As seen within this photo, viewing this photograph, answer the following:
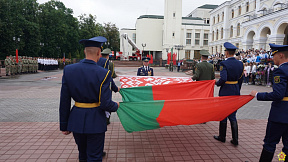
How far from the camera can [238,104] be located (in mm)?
3756

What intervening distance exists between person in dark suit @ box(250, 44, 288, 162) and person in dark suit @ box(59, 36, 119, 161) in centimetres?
236

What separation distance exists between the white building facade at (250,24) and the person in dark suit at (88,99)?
27991 millimetres

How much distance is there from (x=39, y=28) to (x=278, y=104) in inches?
1648

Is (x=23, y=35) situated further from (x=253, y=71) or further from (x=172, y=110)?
(x=172, y=110)

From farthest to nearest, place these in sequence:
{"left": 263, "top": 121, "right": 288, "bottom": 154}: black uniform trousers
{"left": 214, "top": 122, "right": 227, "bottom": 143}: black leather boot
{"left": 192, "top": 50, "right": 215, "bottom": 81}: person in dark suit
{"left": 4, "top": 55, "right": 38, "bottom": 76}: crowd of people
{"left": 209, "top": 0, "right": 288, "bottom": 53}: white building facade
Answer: {"left": 209, "top": 0, "right": 288, "bottom": 53}: white building facade
{"left": 4, "top": 55, "right": 38, "bottom": 76}: crowd of people
{"left": 192, "top": 50, "right": 215, "bottom": 81}: person in dark suit
{"left": 214, "top": 122, "right": 227, "bottom": 143}: black leather boot
{"left": 263, "top": 121, "right": 288, "bottom": 154}: black uniform trousers

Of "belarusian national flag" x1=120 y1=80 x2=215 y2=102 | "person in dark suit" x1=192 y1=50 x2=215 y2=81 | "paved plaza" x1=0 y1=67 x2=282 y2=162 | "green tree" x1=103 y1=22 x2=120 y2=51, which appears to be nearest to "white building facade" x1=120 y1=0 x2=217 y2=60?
"green tree" x1=103 y1=22 x2=120 y2=51

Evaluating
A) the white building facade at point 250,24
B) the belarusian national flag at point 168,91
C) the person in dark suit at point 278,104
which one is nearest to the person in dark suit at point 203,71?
the belarusian national flag at point 168,91

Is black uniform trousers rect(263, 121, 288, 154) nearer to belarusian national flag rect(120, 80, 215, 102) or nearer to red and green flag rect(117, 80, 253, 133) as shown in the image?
red and green flag rect(117, 80, 253, 133)

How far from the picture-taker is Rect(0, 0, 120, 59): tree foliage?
30594 millimetres

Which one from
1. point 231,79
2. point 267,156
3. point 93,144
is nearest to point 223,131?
point 231,79

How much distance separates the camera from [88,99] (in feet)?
8.04

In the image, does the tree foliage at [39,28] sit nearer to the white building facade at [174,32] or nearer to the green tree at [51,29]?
the green tree at [51,29]

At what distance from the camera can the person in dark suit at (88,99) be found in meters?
2.42

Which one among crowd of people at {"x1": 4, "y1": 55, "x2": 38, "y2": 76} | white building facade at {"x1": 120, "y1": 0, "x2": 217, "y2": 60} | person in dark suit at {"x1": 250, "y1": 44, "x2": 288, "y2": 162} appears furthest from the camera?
white building facade at {"x1": 120, "y1": 0, "x2": 217, "y2": 60}
